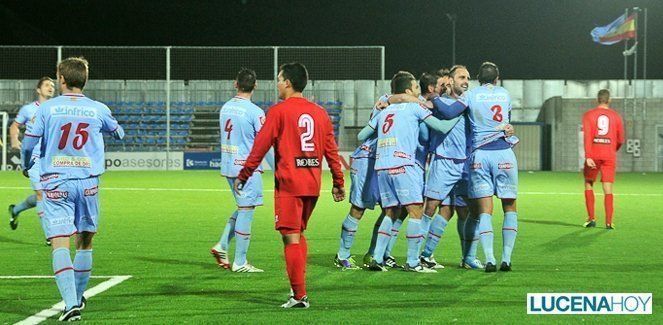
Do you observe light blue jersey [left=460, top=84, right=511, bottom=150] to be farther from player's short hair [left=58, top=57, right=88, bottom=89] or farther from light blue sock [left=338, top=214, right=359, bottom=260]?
player's short hair [left=58, top=57, right=88, bottom=89]

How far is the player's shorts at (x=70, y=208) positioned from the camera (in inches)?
293

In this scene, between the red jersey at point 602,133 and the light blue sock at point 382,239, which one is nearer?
the light blue sock at point 382,239

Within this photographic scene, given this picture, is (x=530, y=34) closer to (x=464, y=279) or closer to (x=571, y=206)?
(x=571, y=206)

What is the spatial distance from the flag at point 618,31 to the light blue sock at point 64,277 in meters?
35.1

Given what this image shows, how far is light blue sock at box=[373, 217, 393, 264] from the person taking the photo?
34.2ft

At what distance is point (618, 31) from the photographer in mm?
A: 40375

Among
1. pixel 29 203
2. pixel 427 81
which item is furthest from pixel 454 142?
pixel 29 203

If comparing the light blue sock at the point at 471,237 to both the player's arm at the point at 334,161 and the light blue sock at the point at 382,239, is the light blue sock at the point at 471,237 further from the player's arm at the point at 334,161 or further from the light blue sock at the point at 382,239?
the player's arm at the point at 334,161

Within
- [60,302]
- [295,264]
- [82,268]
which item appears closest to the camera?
[82,268]

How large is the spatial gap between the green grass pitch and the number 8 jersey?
1132 mm

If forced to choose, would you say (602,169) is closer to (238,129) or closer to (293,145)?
(238,129)

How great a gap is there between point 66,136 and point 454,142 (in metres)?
4.50

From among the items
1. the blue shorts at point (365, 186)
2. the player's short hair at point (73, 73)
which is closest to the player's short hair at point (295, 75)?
the player's short hair at point (73, 73)

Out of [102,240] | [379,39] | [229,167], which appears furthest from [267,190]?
[379,39]
